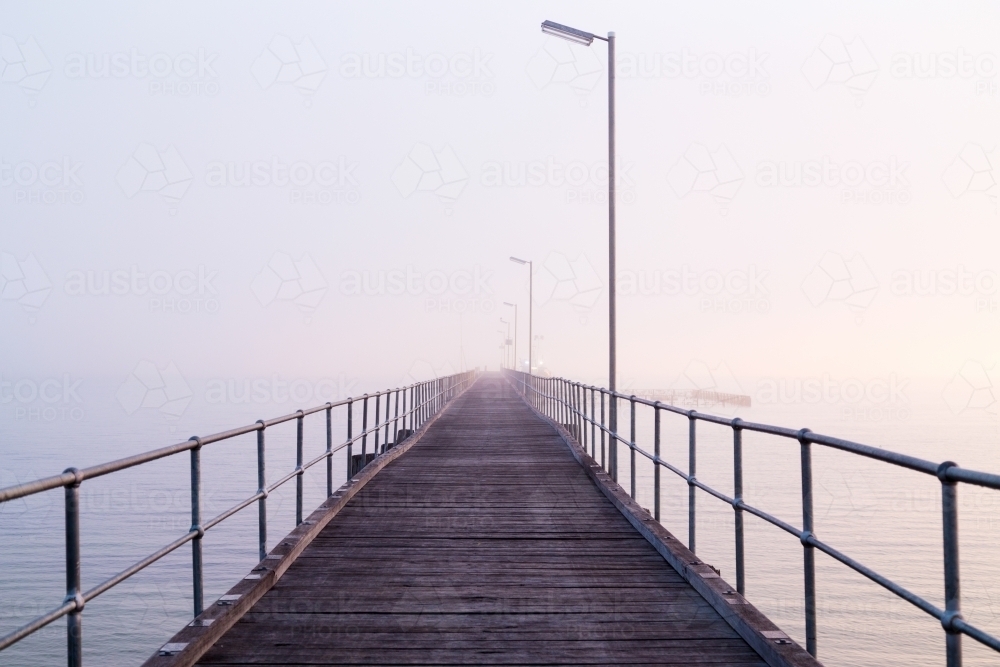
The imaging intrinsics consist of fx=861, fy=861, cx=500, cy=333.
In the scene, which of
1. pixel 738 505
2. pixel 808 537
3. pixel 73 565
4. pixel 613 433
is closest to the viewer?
pixel 73 565

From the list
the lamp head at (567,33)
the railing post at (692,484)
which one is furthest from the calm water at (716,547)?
the railing post at (692,484)

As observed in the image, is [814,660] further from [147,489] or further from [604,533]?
[147,489]

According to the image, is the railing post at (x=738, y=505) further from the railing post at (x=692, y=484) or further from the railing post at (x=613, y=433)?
the railing post at (x=613, y=433)

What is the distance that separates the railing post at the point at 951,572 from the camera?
318 centimetres

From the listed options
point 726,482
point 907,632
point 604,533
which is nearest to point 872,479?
point 726,482

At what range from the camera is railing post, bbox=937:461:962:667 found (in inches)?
125

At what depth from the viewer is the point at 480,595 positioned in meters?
5.76

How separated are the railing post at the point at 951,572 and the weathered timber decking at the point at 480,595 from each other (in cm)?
135

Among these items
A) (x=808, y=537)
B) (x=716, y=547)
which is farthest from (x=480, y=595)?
(x=716, y=547)

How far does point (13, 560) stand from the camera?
37.3 metres

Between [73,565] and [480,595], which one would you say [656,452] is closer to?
[480,595]

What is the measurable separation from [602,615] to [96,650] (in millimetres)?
26157

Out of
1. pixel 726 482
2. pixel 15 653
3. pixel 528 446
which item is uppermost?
pixel 528 446

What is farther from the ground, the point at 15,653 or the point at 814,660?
the point at 814,660
